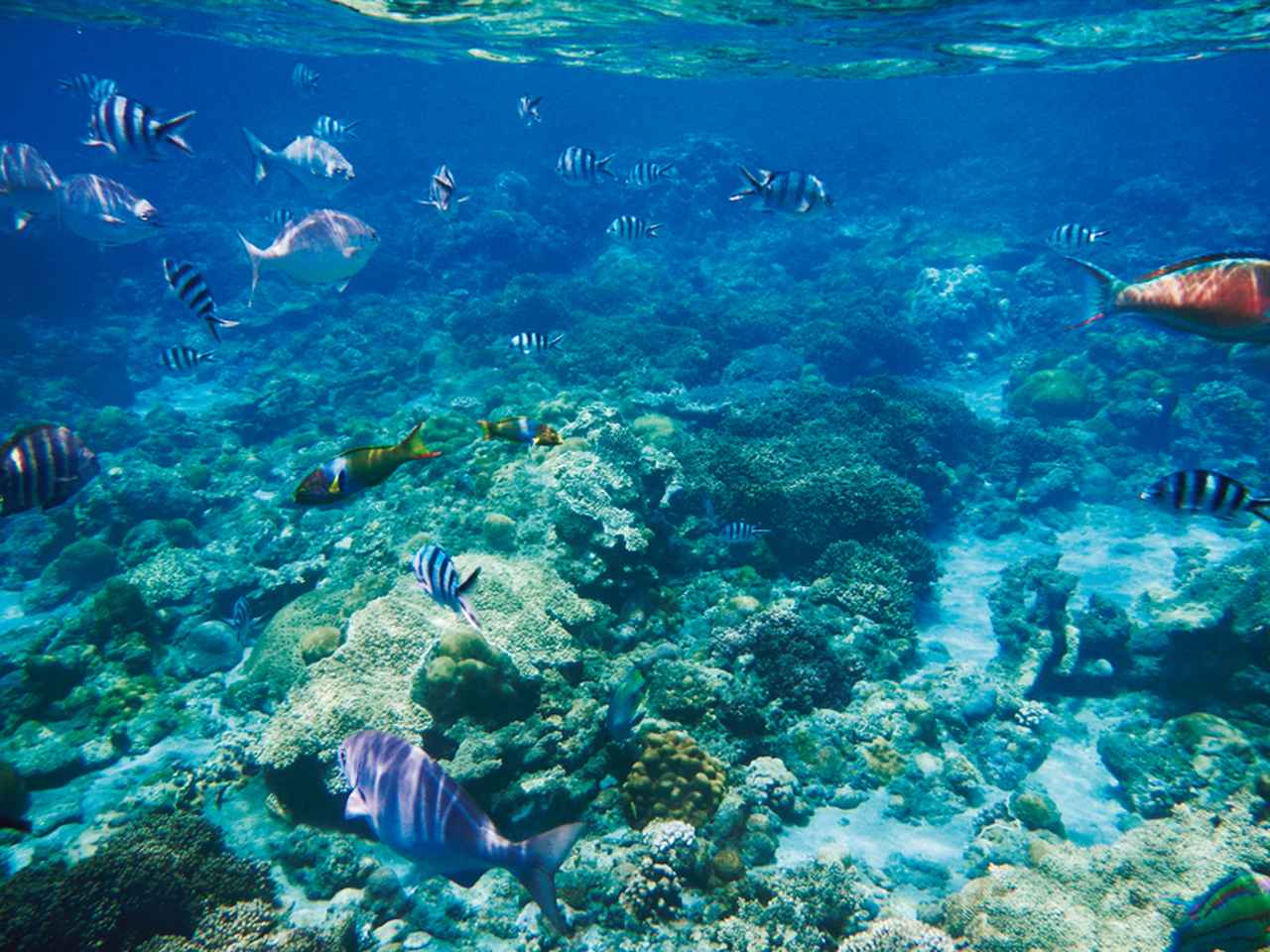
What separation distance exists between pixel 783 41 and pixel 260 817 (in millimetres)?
26396

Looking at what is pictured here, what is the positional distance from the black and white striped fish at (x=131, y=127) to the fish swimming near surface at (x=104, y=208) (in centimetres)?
101

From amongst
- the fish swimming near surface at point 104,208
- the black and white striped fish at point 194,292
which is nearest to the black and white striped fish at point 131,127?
the fish swimming near surface at point 104,208

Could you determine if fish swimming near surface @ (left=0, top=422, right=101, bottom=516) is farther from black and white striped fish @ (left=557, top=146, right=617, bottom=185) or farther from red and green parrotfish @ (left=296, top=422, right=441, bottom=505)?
black and white striped fish @ (left=557, top=146, right=617, bottom=185)

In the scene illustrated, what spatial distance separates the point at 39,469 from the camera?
13.3 ft

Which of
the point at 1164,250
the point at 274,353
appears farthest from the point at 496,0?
the point at 1164,250

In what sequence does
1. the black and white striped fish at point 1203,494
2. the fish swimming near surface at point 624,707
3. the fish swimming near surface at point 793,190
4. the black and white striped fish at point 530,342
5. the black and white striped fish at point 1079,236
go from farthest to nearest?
the black and white striped fish at point 1079,236
the black and white striped fish at point 530,342
the fish swimming near surface at point 793,190
the fish swimming near surface at point 624,707
the black and white striped fish at point 1203,494

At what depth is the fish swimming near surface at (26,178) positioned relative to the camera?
7.19 metres

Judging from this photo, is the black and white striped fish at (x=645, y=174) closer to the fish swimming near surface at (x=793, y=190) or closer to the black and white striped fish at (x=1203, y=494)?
the fish swimming near surface at (x=793, y=190)

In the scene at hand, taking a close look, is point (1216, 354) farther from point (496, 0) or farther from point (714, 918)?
point (496, 0)

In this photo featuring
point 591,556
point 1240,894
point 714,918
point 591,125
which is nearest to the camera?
point 1240,894

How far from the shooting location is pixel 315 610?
7.75m

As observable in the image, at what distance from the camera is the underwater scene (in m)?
4.45

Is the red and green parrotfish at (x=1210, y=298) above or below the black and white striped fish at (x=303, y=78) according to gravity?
below

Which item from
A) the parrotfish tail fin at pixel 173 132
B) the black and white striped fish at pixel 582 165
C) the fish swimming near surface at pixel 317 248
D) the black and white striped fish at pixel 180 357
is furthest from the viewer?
the black and white striped fish at pixel 582 165
